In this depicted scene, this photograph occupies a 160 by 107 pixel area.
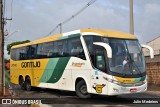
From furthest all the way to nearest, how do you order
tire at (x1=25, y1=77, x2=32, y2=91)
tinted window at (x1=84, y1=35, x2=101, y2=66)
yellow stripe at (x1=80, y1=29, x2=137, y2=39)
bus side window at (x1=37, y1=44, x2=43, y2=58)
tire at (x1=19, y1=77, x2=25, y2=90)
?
tire at (x1=19, y1=77, x2=25, y2=90)
tire at (x1=25, y1=77, x2=32, y2=91)
bus side window at (x1=37, y1=44, x2=43, y2=58)
yellow stripe at (x1=80, y1=29, x2=137, y2=39)
tinted window at (x1=84, y1=35, x2=101, y2=66)

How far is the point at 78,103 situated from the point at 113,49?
118 inches

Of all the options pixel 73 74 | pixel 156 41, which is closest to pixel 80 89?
pixel 73 74

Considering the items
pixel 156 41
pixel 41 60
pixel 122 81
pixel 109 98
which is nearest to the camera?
pixel 122 81

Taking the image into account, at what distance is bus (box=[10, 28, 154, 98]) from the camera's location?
1645cm

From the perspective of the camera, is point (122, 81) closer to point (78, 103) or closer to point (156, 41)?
point (78, 103)

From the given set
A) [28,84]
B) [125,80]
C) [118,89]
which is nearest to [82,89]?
[118,89]

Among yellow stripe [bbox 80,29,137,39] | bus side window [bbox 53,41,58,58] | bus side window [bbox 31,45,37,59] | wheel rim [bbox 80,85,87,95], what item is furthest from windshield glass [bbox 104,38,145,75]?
bus side window [bbox 31,45,37,59]

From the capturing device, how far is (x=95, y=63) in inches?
677

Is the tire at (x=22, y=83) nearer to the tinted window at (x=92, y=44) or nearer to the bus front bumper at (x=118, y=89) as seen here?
the tinted window at (x=92, y=44)

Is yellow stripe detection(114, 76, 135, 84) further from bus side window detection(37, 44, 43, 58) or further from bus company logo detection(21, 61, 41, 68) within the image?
bus company logo detection(21, 61, 41, 68)

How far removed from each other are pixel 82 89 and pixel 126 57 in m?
3.01

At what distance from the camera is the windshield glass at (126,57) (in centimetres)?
1652

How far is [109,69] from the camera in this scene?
53.7 ft

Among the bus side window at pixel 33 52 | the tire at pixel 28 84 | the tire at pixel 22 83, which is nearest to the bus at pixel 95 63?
the bus side window at pixel 33 52
